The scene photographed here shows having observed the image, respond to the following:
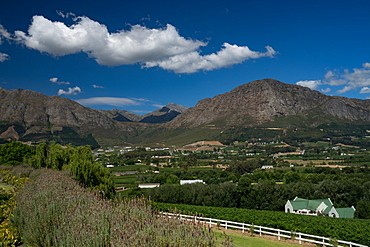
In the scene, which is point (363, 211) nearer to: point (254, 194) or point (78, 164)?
point (254, 194)

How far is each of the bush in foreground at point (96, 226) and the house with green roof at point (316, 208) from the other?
41492 mm

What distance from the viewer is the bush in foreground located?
5926 mm

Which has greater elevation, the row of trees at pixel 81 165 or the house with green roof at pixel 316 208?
the row of trees at pixel 81 165

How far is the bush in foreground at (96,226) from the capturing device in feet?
19.4

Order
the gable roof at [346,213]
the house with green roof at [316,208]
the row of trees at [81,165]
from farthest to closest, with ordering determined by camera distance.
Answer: the house with green roof at [316,208]
the gable roof at [346,213]
the row of trees at [81,165]

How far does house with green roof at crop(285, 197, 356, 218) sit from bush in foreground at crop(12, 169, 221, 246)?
41.5 m

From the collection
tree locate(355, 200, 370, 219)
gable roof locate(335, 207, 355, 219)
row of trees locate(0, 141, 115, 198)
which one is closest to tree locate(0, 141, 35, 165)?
row of trees locate(0, 141, 115, 198)

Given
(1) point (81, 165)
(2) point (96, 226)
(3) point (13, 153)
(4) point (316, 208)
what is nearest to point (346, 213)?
(4) point (316, 208)

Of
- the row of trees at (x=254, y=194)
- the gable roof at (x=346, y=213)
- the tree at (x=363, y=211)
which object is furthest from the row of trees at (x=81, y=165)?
the tree at (x=363, y=211)

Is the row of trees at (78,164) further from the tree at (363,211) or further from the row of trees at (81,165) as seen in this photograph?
the tree at (363,211)

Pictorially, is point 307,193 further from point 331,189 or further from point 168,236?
point 168,236

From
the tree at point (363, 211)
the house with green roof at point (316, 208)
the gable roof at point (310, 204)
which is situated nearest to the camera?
the tree at point (363, 211)

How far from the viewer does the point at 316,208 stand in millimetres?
43531

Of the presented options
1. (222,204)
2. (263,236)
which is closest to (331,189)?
(222,204)
